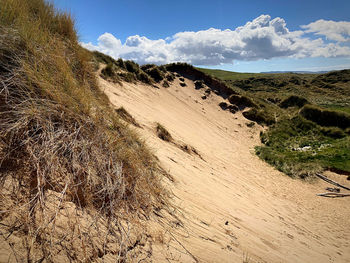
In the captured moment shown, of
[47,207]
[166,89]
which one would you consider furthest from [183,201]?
[166,89]

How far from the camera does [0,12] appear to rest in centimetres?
270

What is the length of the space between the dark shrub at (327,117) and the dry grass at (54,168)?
61.8ft

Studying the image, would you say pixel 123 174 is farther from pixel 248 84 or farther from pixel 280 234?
pixel 248 84

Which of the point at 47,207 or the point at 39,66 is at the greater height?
the point at 39,66

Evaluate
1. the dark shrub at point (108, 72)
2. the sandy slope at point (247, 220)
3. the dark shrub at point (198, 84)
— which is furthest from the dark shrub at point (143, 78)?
the dark shrub at point (198, 84)

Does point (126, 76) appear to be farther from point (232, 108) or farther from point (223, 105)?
point (232, 108)

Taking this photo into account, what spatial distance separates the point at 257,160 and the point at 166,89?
827cm

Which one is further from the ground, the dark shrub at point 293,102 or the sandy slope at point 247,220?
the dark shrub at point 293,102

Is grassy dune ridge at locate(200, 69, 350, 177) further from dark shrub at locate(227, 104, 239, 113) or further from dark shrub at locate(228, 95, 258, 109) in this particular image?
dark shrub at locate(227, 104, 239, 113)

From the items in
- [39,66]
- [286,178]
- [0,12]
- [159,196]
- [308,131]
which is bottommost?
[286,178]

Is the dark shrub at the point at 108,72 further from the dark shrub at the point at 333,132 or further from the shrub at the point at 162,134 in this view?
the dark shrub at the point at 333,132

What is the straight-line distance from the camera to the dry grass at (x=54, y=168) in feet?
4.92

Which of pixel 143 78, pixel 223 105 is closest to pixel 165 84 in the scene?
pixel 143 78

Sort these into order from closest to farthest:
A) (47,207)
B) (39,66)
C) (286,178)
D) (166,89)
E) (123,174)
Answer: (47,207), (123,174), (39,66), (286,178), (166,89)
